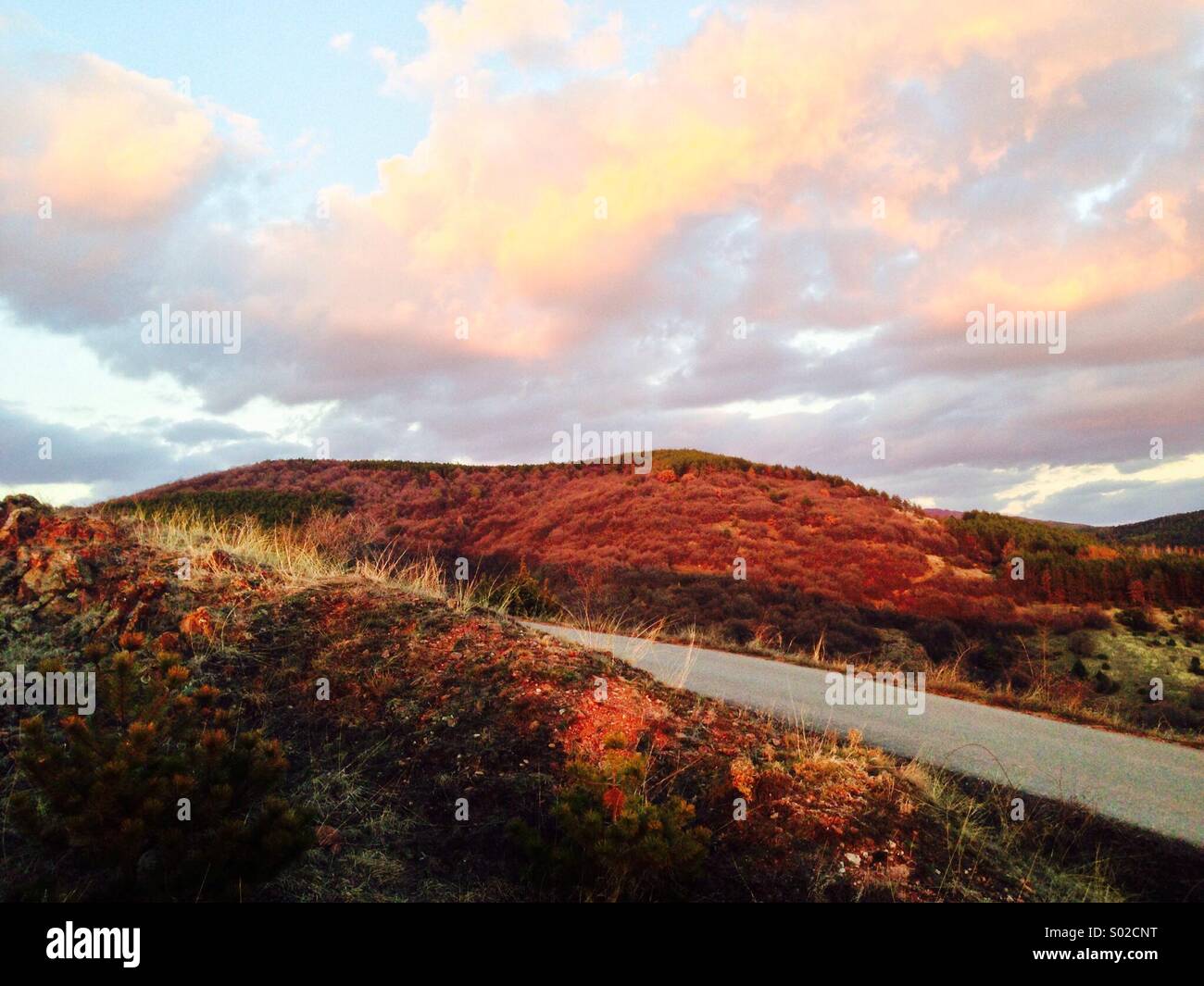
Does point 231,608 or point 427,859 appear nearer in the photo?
point 427,859

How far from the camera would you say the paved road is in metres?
5.25

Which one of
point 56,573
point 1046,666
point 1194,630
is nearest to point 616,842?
point 56,573

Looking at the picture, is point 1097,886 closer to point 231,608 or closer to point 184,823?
point 184,823

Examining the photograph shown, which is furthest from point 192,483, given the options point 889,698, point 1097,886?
point 1097,886

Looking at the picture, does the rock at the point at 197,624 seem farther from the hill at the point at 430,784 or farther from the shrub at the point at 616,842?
the shrub at the point at 616,842

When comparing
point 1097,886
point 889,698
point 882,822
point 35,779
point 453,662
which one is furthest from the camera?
point 889,698

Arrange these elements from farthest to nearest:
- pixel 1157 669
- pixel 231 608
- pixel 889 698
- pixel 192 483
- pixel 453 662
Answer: pixel 192 483
pixel 1157 669
pixel 889 698
pixel 231 608
pixel 453 662

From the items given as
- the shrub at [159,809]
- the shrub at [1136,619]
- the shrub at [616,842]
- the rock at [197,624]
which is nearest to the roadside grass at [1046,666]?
the shrub at [1136,619]

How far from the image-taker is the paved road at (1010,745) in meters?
5.25

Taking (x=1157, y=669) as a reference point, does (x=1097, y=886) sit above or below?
above

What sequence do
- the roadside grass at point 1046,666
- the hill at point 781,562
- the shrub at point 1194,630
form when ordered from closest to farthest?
the roadside grass at point 1046,666
the hill at point 781,562
the shrub at point 1194,630

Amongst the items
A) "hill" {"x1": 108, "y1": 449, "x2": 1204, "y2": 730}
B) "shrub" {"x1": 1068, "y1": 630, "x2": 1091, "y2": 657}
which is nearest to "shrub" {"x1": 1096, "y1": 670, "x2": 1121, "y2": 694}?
"hill" {"x1": 108, "y1": 449, "x2": 1204, "y2": 730}
